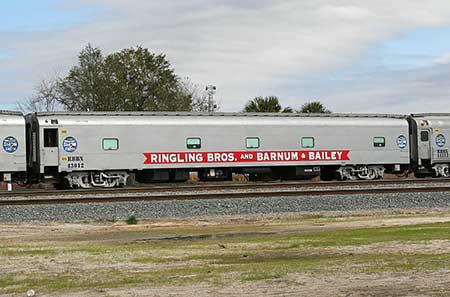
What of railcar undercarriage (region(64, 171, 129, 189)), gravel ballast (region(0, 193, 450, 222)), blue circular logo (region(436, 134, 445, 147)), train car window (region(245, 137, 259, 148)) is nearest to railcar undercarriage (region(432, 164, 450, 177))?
blue circular logo (region(436, 134, 445, 147))

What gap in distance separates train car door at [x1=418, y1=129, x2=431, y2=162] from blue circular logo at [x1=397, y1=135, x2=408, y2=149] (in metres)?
0.79

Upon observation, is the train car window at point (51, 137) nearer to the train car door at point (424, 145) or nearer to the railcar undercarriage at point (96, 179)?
the railcar undercarriage at point (96, 179)

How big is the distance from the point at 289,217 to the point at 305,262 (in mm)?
7679

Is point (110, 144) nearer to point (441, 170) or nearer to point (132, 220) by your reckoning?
point (132, 220)

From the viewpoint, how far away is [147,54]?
61.9 metres

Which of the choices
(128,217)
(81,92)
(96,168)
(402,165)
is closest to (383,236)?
(128,217)

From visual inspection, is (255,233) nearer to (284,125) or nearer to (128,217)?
(128,217)

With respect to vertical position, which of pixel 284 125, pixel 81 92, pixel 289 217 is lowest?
pixel 289 217

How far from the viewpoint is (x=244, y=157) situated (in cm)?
3145

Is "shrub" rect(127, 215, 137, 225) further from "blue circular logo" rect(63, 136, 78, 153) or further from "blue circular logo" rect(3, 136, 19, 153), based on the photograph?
"blue circular logo" rect(3, 136, 19, 153)

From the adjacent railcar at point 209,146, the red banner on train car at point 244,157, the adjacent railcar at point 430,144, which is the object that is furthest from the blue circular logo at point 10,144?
the adjacent railcar at point 430,144

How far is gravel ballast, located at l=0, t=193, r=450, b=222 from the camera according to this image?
17891mm

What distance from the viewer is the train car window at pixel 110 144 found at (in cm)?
2923

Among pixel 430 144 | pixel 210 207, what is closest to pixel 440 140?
pixel 430 144
